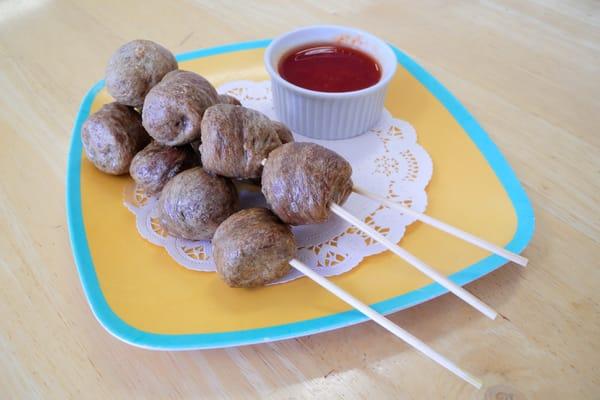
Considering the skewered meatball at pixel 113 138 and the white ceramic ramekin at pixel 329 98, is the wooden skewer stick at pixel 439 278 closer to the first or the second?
the white ceramic ramekin at pixel 329 98

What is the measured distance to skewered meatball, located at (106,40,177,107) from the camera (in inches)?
64.9

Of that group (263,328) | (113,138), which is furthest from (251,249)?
(113,138)

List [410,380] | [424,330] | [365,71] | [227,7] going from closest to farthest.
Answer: [410,380] → [424,330] → [365,71] → [227,7]

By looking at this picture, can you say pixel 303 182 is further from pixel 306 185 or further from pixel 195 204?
pixel 195 204

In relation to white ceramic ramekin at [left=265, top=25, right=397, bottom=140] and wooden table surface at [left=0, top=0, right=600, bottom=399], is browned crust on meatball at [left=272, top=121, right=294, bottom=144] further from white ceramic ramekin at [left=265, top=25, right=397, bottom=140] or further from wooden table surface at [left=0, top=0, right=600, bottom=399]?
wooden table surface at [left=0, top=0, right=600, bottom=399]

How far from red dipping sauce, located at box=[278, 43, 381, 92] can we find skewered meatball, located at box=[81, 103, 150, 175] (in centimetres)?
69

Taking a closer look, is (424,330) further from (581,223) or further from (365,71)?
(365,71)

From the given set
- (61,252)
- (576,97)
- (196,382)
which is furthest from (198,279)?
(576,97)

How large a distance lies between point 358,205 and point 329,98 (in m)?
0.48

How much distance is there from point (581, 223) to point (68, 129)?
224 centimetres

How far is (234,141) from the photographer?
1426 millimetres

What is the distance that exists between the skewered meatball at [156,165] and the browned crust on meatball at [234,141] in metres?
0.22

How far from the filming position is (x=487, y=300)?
1.47 m

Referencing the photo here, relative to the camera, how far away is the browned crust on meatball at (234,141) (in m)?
1.42
